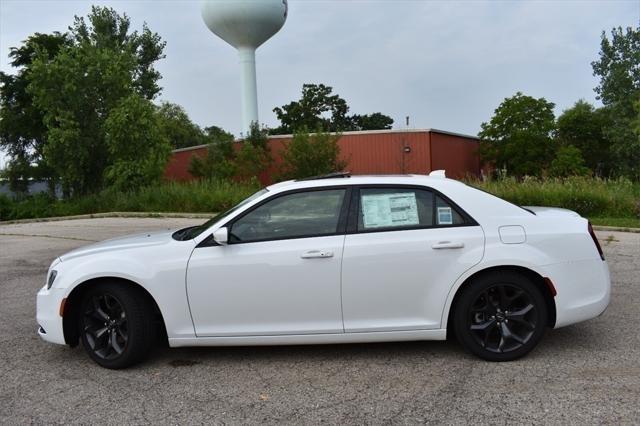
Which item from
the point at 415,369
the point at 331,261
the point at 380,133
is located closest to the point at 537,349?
the point at 415,369

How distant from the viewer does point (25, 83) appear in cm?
3030

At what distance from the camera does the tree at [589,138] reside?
175ft

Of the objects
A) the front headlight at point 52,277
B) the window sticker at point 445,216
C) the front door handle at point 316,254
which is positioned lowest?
the front headlight at point 52,277

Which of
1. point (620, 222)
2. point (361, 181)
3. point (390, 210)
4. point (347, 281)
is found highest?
point (361, 181)

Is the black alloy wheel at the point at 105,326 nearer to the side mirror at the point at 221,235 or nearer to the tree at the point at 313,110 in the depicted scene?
the side mirror at the point at 221,235

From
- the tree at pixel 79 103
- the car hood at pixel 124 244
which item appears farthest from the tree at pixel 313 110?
the car hood at pixel 124 244

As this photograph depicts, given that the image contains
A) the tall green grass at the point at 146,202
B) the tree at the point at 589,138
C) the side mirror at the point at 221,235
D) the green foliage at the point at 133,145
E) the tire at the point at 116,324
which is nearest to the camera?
the side mirror at the point at 221,235

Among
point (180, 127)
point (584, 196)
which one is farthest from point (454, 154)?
point (180, 127)

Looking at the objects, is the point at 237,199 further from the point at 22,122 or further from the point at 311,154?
the point at 22,122

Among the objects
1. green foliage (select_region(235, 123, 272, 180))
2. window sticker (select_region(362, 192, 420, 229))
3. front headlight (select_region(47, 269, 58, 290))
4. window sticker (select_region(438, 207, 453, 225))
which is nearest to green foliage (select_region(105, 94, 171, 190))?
green foliage (select_region(235, 123, 272, 180))

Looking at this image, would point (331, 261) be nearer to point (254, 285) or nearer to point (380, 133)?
point (254, 285)

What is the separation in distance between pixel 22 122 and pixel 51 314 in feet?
98.9

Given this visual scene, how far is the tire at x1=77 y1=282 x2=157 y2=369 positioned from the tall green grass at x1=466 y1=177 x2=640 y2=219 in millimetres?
12483

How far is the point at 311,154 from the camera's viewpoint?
2959 cm
